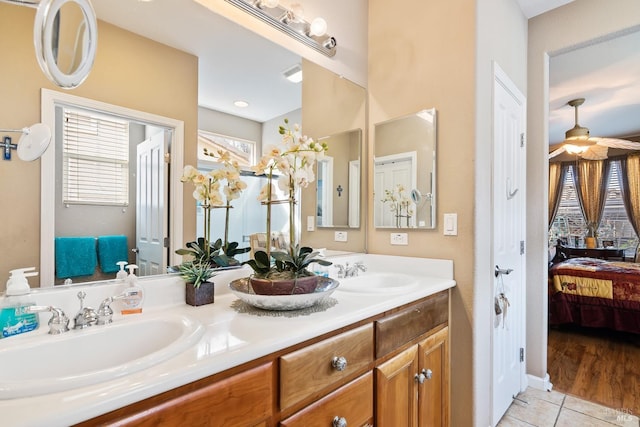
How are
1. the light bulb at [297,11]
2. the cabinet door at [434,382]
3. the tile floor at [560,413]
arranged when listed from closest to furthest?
the cabinet door at [434,382] → the light bulb at [297,11] → the tile floor at [560,413]

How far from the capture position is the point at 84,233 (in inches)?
41.4

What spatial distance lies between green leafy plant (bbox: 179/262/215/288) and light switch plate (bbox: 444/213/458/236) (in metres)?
1.22

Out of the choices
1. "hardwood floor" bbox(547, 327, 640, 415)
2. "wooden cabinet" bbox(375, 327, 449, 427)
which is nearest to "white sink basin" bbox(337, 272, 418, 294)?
"wooden cabinet" bbox(375, 327, 449, 427)

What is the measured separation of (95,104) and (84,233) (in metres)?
0.42

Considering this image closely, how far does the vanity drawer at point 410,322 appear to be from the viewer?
1223 mm

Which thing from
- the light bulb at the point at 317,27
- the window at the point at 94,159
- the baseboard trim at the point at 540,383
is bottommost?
the baseboard trim at the point at 540,383

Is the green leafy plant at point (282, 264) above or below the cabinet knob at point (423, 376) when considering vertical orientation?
above

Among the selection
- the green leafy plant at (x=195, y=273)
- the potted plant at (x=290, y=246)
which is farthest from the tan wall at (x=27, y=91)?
the potted plant at (x=290, y=246)

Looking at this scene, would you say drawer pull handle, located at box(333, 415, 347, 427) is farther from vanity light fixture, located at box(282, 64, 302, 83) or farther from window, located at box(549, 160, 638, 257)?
window, located at box(549, 160, 638, 257)

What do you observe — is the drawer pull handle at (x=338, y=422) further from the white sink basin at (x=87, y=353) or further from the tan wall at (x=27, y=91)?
the tan wall at (x=27, y=91)

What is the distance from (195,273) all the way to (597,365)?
3282mm

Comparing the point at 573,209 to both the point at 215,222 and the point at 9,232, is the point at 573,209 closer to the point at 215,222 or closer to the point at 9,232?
the point at 215,222

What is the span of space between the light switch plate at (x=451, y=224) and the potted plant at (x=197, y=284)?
123cm

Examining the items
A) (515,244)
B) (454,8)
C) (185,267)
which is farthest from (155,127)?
(515,244)
